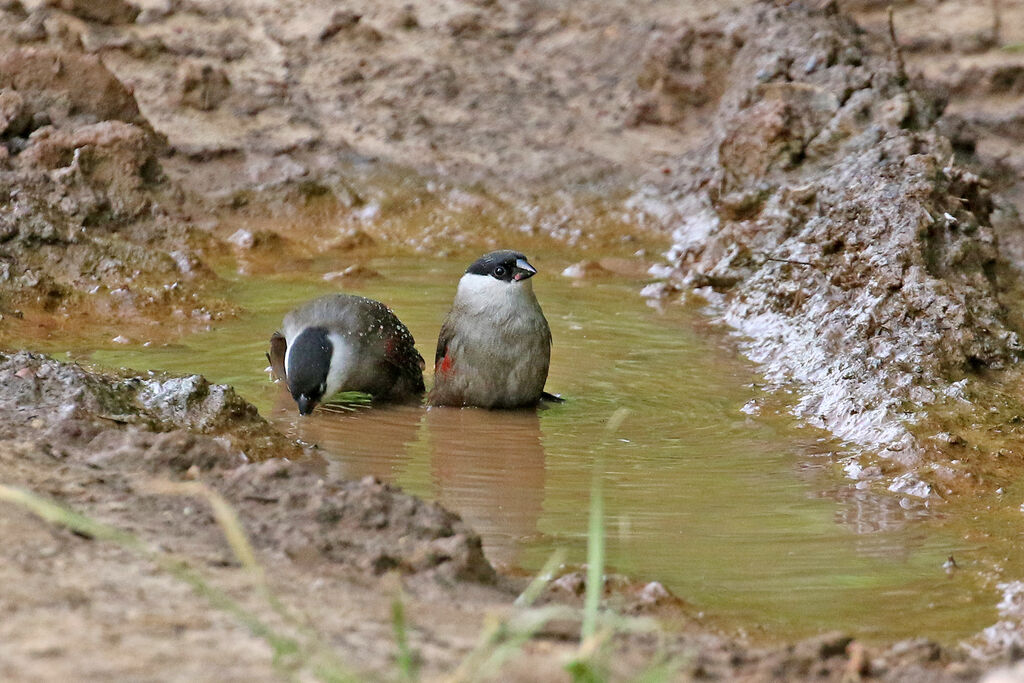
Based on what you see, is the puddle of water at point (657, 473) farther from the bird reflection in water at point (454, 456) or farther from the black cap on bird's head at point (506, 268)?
the black cap on bird's head at point (506, 268)

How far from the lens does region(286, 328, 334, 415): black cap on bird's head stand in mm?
6258

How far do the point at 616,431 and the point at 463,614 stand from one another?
315 centimetres

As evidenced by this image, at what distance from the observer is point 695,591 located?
4.21 metres

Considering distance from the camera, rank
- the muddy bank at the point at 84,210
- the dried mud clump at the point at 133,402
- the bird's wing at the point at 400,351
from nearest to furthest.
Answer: the dried mud clump at the point at 133,402, the bird's wing at the point at 400,351, the muddy bank at the point at 84,210

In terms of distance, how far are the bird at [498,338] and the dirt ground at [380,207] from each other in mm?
1344

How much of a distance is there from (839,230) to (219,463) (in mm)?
4991

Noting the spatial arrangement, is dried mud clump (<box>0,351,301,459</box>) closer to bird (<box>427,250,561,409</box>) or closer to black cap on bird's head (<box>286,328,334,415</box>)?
black cap on bird's head (<box>286,328,334,415</box>)

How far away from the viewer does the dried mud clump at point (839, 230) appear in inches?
265

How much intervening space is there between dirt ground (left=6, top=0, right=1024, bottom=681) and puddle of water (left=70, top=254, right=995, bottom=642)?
1.25 feet

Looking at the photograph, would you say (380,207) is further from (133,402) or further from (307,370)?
(133,402)

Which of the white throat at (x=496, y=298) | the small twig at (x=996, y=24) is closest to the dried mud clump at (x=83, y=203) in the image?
the white throat at (x=496, y=298)

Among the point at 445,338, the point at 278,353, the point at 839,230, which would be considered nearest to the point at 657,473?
the point at 445,338

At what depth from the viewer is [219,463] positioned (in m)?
4.52

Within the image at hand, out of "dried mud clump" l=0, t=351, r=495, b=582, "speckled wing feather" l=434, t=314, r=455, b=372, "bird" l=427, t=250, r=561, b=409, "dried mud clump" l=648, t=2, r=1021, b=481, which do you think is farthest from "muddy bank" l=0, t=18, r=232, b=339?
"dried mud clump" l=648, t=2, r=1021, b=481
